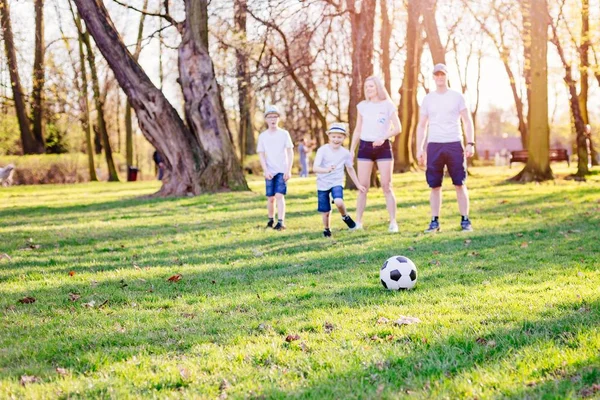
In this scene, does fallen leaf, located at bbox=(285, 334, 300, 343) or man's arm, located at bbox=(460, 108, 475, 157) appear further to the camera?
man's arm, located at bbox=(460, 108, 475, 157)

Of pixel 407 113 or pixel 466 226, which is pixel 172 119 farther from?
pixel 407 113

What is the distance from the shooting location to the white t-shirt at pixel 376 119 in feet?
30.8

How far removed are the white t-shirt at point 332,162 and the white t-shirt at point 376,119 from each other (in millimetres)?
440

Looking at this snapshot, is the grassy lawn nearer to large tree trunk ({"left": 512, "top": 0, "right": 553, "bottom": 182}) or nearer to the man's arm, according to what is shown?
the man's arm

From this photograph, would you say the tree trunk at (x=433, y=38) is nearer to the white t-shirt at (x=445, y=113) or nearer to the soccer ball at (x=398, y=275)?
the white t-shirt at (x=445, y=113)

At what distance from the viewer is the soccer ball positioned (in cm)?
545

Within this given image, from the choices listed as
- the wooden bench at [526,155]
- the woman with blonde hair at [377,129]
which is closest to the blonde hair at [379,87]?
the woman with blonde hair at [377,129]

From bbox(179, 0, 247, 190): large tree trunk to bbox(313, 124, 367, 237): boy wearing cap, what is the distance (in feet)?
29.2

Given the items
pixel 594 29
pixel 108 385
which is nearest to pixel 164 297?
pixel 108 385

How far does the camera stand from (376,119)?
30.9 feet

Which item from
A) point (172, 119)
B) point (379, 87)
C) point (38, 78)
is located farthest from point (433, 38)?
point (38, 78)

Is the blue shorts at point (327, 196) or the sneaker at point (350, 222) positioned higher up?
the blue shorts at point (327, 196)

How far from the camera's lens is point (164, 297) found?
5.57m

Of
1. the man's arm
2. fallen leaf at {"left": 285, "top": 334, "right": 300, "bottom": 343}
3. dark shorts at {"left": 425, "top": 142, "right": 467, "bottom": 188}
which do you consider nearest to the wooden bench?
the man's arm
